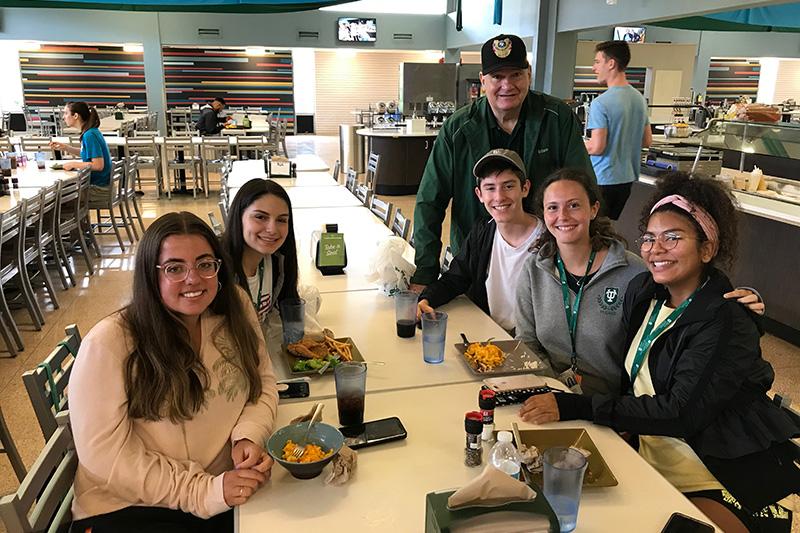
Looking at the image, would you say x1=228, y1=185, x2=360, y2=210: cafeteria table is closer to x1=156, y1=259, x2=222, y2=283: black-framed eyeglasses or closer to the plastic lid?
x1=156, y1=259, x2=222, y2=283: black-framed eyeglasses

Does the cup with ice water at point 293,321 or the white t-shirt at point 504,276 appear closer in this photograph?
the cup with ice water at point 293,321

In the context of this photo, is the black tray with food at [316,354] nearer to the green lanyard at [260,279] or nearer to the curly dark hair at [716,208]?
the green lanyard at [260,279]

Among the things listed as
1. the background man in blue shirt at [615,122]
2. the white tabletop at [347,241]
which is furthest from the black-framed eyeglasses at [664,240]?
the background man in blue shirt at [615,122]

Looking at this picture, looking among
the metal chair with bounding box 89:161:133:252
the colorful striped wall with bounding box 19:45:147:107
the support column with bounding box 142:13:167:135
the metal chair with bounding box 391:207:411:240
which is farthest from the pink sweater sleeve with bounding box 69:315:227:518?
the colorful striped wall with bounding box 19:45:147:107

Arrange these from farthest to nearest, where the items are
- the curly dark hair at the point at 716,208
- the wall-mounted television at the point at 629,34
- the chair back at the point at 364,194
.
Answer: the wall-mounted television at the point at 629,34
the chair back at the point at 364,194
the curly dark hair at the point at 716,208

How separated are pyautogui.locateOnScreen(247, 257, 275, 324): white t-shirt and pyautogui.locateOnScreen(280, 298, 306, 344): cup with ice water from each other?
21cm

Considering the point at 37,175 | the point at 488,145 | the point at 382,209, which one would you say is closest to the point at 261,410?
the point at 488,145

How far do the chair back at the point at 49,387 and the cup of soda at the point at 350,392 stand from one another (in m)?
0.66

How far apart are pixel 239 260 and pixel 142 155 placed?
7452 mm

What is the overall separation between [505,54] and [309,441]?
183 cm

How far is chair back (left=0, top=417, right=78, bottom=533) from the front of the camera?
116 cm

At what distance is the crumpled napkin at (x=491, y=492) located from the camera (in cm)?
98

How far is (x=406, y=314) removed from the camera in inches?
84.2

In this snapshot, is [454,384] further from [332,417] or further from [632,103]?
[632,103]
